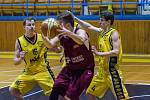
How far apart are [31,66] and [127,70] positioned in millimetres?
4557

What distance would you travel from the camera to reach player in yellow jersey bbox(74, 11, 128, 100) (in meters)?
5.52

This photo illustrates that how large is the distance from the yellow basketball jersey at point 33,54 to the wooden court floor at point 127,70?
250cm

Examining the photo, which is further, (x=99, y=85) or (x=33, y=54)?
(x=33, y=54)

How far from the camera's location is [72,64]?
16.7 feet

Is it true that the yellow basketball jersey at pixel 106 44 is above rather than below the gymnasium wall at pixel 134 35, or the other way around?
above

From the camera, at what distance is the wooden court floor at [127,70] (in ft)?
28.8

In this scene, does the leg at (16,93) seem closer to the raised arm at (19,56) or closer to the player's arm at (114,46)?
the raised arm at (19,56)

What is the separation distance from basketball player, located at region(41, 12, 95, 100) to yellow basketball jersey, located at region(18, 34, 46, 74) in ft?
2.97

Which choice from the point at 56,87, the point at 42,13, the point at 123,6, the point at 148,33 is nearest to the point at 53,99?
the point at 56,87

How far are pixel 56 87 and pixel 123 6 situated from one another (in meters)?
8.68

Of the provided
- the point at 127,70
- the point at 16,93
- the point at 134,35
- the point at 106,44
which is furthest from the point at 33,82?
the point at 134,35

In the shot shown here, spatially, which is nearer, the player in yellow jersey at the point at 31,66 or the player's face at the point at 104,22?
the player's face at the point at 104,22

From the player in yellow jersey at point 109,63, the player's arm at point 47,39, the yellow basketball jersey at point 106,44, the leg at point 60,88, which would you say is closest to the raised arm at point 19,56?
the player's arm at point 47,39

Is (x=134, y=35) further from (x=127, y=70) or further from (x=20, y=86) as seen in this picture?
(x=20, y=86)
